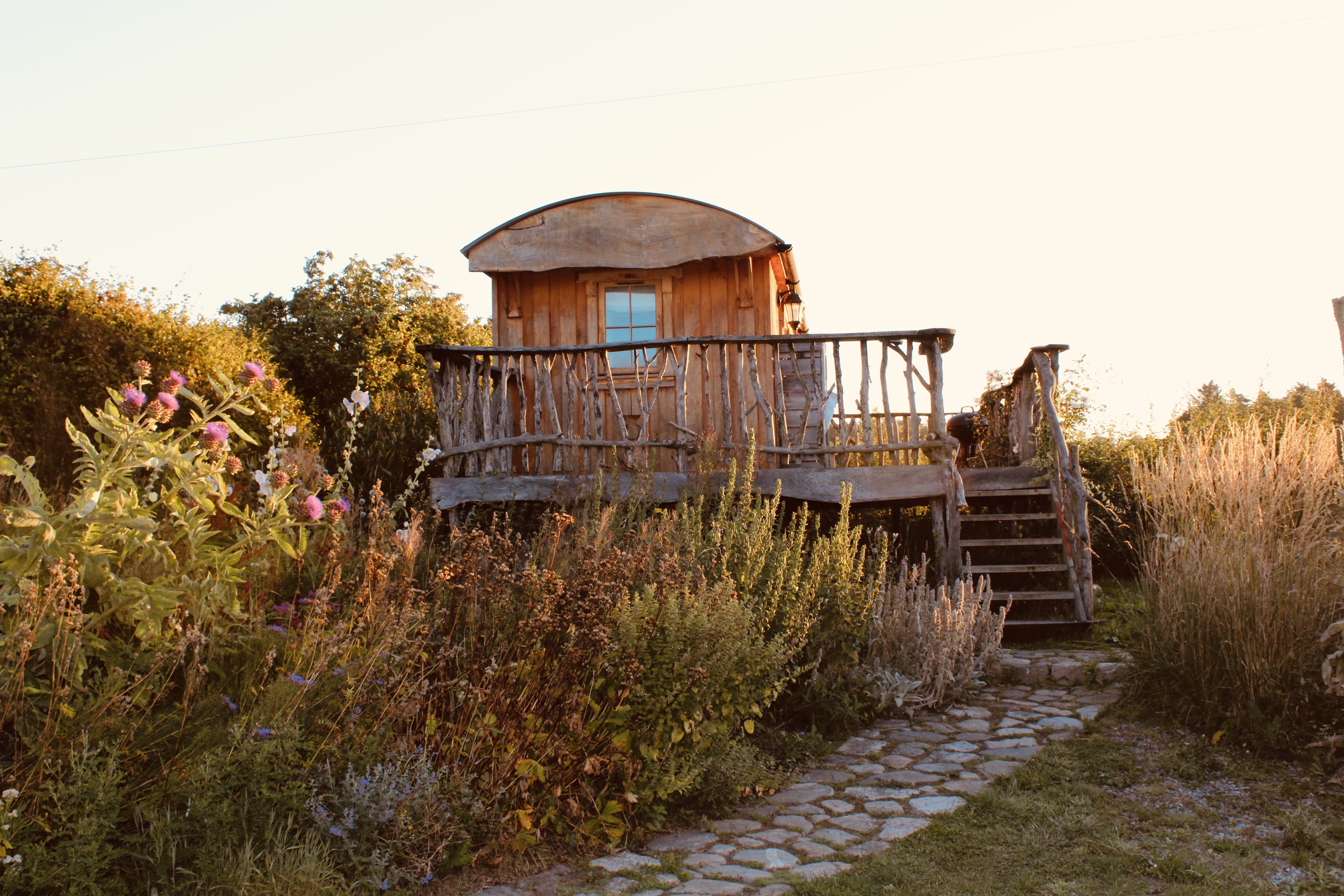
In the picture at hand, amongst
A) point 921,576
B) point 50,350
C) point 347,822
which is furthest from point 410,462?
point 347,822

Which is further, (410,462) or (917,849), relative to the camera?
(410,462)

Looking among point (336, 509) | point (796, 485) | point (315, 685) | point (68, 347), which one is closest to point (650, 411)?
point (796, 485)

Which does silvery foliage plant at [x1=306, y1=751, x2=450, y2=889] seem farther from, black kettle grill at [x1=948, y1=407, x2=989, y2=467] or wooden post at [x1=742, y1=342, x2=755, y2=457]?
black kettle grill at [x1=948, y1=407, x2=989, y2=467]

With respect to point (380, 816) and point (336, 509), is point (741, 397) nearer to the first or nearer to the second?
point (336, 509)

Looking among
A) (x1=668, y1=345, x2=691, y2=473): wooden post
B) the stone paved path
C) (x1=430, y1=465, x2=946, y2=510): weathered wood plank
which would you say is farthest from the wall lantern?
the stone paved path

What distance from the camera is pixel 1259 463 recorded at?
16.9 ft

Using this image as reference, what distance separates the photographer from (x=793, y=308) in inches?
507

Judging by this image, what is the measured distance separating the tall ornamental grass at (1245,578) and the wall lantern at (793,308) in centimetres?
707

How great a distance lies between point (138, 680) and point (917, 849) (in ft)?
9.20

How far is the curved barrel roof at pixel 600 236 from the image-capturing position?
9.65 m

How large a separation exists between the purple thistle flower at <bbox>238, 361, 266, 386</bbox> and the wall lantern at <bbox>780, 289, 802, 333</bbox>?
9.19m

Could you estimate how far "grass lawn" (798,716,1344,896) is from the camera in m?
3.20

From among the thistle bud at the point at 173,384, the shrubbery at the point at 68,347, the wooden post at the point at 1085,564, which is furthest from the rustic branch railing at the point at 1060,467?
the shrubbery at the point at 68,347

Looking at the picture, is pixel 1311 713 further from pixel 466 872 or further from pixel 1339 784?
pixel 466 872
